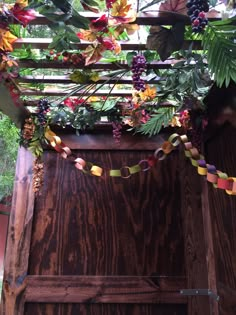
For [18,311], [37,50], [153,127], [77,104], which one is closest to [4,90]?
[37,50]

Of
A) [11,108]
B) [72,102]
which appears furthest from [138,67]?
[11,108]

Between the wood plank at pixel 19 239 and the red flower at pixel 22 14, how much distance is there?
891mm

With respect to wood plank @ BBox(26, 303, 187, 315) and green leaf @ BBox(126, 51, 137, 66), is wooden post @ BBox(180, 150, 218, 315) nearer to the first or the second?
wood plank @ BBox(26, 303, 187, 315)

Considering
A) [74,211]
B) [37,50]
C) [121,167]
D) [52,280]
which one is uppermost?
[37,50]

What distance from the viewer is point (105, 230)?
1.42 meters

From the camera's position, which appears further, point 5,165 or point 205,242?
point 5,165

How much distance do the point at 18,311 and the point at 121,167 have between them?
2.68 feet

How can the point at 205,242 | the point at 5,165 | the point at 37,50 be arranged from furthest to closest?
the point at 5,165 → the point at 205,242 → the point at 37,50

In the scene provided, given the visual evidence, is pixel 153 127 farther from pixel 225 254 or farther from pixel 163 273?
pixel 163 273

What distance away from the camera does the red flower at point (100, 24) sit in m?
0.70

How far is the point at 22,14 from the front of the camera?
69cm

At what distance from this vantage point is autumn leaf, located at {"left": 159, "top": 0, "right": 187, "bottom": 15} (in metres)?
0.67

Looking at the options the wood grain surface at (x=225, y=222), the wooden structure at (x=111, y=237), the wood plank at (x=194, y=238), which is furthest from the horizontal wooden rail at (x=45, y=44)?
the wood plank at (x=194, y=238)

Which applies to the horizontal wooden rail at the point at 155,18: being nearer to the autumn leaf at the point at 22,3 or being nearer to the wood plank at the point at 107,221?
the autumn leaf at the point at 22,3
